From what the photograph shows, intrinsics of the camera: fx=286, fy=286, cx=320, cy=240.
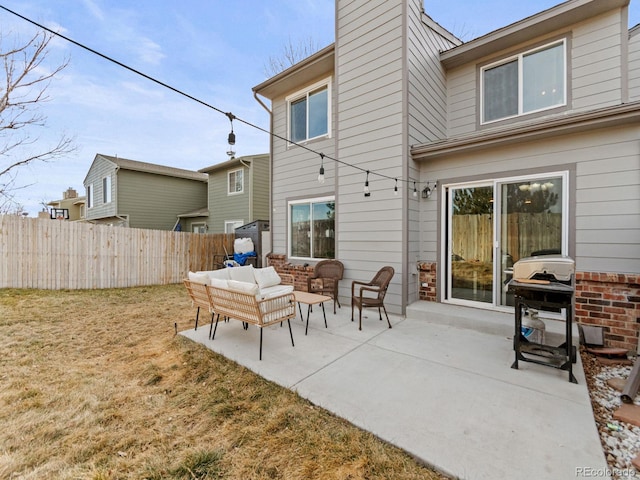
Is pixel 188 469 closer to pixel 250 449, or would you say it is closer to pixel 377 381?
pixel 250 449

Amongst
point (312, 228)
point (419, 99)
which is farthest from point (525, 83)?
point (312, 228)

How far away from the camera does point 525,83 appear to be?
5.15 metres

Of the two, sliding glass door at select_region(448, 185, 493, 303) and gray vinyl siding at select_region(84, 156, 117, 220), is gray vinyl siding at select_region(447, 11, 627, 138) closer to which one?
sliding glass door at select_region(448, 185, 493, 303)

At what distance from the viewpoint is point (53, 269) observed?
7508mm

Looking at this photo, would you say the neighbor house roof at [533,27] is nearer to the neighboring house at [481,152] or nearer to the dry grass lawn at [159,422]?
the neighboring house at [481,152]

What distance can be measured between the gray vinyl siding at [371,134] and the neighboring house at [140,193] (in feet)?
41.8

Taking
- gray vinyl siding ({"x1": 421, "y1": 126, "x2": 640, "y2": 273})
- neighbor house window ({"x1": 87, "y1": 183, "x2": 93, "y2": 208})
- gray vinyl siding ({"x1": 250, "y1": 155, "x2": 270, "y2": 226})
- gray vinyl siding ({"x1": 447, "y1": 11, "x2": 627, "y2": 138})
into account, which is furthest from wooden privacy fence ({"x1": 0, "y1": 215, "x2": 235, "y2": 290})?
neighbor house window ({"x1": 87, "y1": 183, "x2": 93, "y2": 208})

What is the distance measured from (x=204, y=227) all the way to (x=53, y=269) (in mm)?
7295

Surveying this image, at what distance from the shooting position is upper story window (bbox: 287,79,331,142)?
6.61m

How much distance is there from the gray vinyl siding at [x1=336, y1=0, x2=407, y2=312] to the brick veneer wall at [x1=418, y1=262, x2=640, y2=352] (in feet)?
8.06

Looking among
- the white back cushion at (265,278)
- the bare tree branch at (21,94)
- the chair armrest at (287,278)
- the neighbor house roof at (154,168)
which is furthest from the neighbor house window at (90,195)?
the white back cushion at (265,278)

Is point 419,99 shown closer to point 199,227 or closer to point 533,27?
point 533,27

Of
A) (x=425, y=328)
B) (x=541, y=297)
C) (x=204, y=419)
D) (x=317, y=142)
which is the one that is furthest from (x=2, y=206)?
(x=541, y=297)

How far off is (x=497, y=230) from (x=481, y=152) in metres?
1.32
